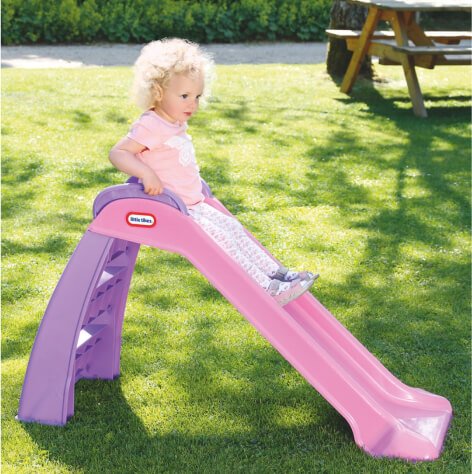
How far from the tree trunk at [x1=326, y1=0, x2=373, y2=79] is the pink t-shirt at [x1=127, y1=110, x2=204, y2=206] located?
269 inches

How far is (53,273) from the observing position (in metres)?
4.50

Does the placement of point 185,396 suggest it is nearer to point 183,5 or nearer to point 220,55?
point 220,55

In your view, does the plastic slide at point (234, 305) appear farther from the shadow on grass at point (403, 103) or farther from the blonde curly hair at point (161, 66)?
the shadow on grass at point (403, 103)

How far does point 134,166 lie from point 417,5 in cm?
570

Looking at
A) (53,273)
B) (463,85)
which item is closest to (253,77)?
(463,85)

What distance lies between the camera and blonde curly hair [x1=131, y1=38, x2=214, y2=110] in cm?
292

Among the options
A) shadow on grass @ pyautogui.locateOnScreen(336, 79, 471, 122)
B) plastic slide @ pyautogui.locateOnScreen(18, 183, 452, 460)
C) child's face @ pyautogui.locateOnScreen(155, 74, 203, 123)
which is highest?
child's face @ pyautogui.locateOnScreen(155, 74, 203, 123)

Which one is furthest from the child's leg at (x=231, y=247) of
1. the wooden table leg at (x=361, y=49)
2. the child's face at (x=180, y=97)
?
the wooden table leg at (x=361, y=49)

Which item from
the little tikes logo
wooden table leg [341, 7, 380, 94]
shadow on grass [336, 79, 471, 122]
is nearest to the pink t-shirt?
the little tikes logo

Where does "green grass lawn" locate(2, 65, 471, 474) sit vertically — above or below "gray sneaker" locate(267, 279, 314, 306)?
below

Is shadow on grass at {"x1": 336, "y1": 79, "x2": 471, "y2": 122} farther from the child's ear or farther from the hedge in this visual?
the child's ear

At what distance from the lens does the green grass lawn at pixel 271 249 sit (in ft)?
10.00

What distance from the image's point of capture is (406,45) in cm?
808

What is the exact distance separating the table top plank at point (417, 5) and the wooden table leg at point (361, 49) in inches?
5.1
